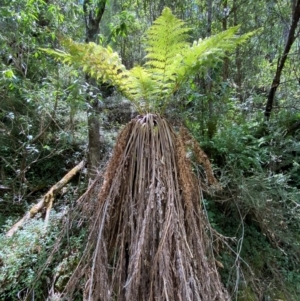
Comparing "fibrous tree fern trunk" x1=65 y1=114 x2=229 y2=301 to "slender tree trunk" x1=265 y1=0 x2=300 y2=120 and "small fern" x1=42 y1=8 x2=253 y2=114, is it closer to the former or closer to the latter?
"small fern" x1=42 y1=8 x2=253 y2=114

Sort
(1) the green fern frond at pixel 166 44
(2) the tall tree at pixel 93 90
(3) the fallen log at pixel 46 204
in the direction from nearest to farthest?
(1) the green fern frond at pixel 166 44 → (3) the fallen log at pixel 46 204 → (2) the tall tree at pixel 93 90

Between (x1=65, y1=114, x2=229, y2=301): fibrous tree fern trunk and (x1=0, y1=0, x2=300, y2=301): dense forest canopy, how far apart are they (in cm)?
14

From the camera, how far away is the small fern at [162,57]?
54.6 inches

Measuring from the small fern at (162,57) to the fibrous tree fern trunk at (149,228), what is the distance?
0.20m

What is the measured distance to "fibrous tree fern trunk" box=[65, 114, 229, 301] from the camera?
1.20 meters

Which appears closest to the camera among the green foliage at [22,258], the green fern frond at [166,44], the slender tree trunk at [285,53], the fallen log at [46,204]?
the green fern frond at [166,44]

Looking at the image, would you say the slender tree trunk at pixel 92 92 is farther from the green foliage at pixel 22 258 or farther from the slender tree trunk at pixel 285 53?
the slender tree trunk at pixel 285 53

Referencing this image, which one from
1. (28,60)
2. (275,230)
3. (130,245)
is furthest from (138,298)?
(28,60)

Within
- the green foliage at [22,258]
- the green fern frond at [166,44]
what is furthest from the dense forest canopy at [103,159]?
the green fern frond at [166,44]

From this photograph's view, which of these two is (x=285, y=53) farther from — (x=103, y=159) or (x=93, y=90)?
(x=103, y=159)

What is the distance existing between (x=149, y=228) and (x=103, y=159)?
0.72 metres

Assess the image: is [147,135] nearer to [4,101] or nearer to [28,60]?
[28,60]

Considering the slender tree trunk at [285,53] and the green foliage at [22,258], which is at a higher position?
the slender tree trunk at [285,53]

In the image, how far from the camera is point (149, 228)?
50.3 inches
